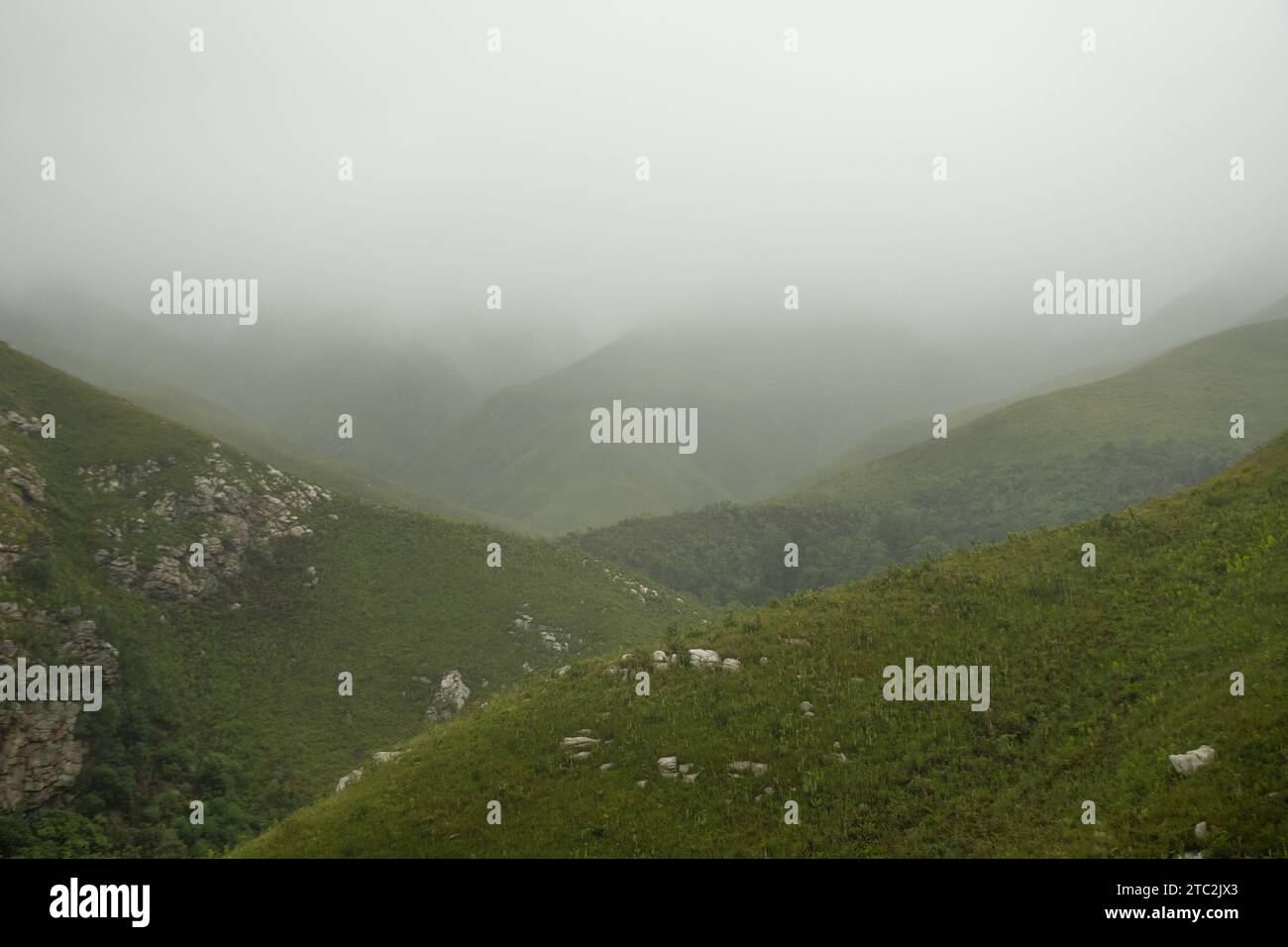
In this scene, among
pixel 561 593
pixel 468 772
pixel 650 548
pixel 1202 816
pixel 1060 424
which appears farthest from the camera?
pixel 1060 424

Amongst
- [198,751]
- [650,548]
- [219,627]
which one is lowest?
[198,751]

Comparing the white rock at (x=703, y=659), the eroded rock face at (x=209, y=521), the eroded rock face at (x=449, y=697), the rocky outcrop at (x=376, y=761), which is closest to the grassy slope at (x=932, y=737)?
the white rock at (x=703, y=659)

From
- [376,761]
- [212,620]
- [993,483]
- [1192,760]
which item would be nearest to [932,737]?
[1192,760]

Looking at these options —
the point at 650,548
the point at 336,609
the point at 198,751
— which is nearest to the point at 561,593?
the point at 336,609

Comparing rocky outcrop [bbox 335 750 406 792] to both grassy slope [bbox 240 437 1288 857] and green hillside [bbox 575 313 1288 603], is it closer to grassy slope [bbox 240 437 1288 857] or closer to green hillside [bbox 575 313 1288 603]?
grassy slope [bbox 240 437 1288 857]

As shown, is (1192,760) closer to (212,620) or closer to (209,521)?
(212,620)

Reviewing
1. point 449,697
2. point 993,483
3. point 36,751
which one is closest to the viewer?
point 36,751

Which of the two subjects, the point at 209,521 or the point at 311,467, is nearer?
the point at 209,521
